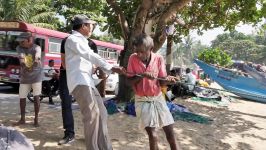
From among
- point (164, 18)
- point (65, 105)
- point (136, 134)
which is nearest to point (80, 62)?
point (65, 105)

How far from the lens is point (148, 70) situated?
4.24 metres

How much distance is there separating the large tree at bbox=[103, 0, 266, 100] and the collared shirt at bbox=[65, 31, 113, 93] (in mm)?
4230

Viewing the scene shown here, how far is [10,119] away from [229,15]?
8617mm

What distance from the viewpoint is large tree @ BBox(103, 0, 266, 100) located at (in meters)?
8.61

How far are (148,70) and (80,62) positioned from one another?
0.79 metres

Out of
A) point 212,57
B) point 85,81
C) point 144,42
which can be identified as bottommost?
point 85,81

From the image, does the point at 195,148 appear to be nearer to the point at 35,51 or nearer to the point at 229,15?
the point at 35,51

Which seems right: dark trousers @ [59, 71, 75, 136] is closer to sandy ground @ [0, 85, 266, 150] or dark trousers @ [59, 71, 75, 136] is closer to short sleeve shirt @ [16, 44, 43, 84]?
sandy ground @ [0, 85, 266, 150]

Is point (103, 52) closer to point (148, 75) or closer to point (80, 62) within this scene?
point (80, 62)

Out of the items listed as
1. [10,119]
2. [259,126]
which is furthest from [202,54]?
[10,119]

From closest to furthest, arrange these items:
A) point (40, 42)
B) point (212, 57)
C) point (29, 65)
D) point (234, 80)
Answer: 1. point (29, 65)
2. point (40, 42)
3. point (234, 80)
4. point (212, 57)

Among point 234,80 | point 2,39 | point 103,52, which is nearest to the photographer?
point 2,39

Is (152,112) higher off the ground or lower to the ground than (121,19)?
lower

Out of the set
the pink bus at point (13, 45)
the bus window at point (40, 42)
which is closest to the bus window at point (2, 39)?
the pink bus at point (13, 45)
